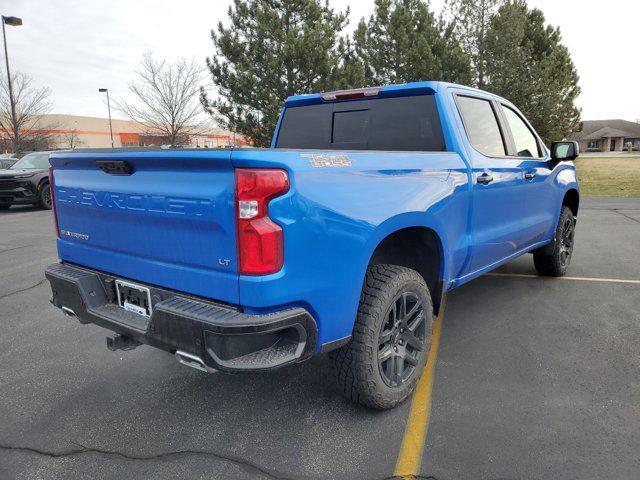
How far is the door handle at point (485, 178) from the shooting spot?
3425 millimetres

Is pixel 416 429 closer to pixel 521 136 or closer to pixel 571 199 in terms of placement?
pixel 521 136

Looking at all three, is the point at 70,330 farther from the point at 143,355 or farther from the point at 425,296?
the point at 425,296

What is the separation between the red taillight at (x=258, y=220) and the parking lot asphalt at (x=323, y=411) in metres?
1.05

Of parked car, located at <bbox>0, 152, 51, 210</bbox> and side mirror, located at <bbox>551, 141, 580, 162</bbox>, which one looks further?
parked car, located at <bbox>0, 152, 51, 210</bbox>

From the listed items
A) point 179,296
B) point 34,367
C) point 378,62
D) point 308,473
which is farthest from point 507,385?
point 378,62

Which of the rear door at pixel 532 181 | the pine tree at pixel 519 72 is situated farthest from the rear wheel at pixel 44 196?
the pine tree at pixel 519 72

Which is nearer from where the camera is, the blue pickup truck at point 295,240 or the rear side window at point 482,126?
the blue pickup truck at point 295,240

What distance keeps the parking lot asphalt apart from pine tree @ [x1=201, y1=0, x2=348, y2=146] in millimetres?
13483

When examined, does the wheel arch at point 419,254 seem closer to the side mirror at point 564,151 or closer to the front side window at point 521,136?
the front side window at point 521,136

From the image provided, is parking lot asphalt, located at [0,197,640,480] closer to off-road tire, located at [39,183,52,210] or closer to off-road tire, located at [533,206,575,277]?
off-road tire, located at [533,206,575,277]

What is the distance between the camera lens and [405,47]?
769 inches

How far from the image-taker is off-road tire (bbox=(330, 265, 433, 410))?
8.27 ft

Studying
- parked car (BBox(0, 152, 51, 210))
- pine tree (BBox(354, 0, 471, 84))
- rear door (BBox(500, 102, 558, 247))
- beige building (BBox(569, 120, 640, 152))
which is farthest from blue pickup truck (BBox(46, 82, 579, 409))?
beige building (BBox(569, 120, 640, 152))

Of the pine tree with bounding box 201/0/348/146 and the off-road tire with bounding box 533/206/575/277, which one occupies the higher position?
the pine tree with bounding box 201/0/348/146
